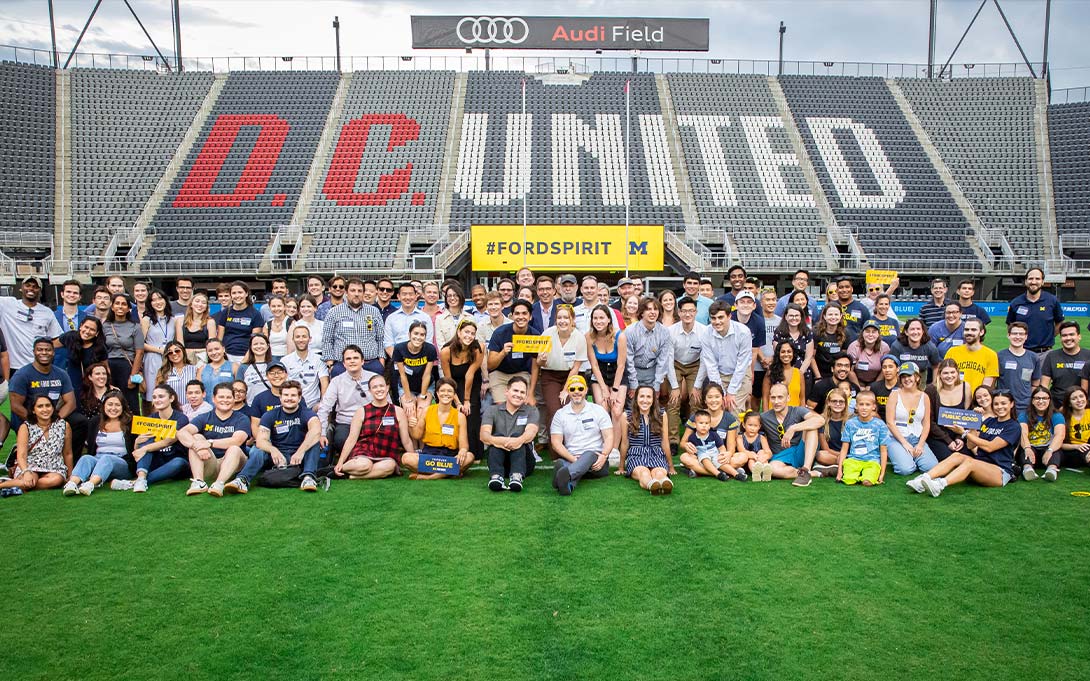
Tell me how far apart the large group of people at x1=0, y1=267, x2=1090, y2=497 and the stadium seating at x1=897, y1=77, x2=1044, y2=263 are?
2381cm

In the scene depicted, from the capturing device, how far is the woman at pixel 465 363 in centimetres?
713

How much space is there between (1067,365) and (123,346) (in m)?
9.99

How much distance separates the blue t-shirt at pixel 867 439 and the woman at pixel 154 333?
7.18m

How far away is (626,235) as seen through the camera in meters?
25.5

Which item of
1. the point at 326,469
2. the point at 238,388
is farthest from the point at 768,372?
the point at 238,388

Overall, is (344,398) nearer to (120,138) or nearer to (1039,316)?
(1039,316)

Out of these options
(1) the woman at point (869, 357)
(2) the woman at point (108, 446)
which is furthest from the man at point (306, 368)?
(1) the woman at point (869, 357)

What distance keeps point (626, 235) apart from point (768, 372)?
17.9 m

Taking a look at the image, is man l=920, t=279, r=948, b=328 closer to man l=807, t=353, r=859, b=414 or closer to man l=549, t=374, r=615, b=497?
man l=807, t=353, r=859, b=414

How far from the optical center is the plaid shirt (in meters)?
7.24

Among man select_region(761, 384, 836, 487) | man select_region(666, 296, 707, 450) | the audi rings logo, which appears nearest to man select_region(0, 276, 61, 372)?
man select_region(666, 296, 707, 450)

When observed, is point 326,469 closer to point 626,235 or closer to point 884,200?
point 626,235

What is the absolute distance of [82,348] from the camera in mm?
7535

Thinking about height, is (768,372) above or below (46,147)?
below
